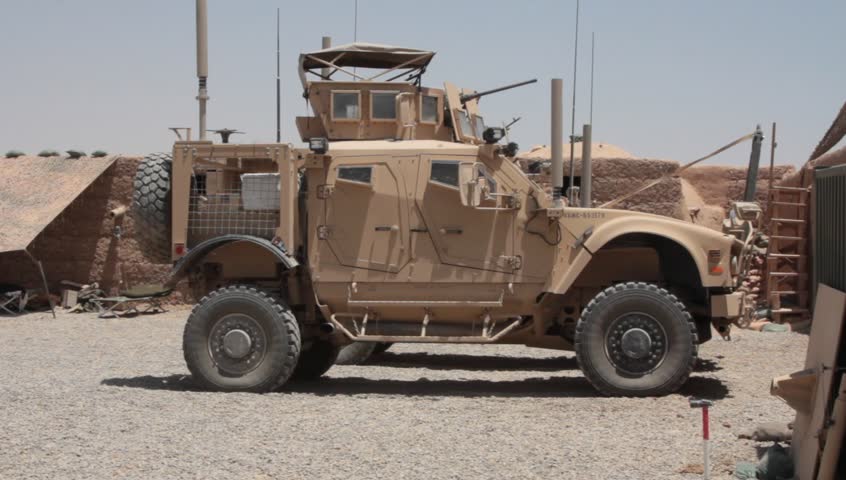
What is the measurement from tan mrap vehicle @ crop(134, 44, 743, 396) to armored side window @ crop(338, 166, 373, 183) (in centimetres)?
1

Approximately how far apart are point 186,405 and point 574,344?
3.48m

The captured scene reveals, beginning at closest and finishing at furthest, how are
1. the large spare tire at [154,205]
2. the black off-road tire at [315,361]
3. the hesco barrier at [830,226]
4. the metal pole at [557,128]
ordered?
the hesco barrier at [830,226]
the metal pole at [557,128]
the large spare tire at [154,205]
the black off-road tire at [315,361]

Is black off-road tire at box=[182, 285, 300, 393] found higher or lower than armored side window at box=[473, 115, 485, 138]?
lower

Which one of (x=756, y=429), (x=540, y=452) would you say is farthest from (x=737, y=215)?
(x=540, y=452)

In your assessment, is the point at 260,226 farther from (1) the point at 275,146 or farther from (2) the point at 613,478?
(2) the point at 613,478

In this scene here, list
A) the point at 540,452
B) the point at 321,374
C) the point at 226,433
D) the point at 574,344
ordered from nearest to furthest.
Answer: the point at 540,452
the point at 226,433
the point at 574,344
the point at 321,374

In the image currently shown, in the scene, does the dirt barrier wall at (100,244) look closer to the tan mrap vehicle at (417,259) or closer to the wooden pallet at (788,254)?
the tan mrap vehicle at (417,259)

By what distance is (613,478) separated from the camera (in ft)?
22.6

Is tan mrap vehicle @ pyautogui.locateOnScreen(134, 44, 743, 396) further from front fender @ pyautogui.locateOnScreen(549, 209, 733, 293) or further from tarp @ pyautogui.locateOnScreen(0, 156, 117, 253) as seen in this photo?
tarp @ pyautogui.locateOnScreen(0, 156, 117, 253)

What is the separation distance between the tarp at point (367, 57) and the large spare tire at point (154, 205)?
186cm

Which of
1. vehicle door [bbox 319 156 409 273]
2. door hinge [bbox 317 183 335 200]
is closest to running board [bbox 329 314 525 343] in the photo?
vehicle door [bbox 319 156 409 273]

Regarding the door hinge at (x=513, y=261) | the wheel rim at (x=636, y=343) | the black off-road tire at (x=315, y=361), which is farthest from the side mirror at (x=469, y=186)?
the black off-road tire at (x=315, y=361)

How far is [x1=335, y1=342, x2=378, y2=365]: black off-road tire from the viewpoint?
13.1m

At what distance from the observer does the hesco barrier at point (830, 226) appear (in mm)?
6781
